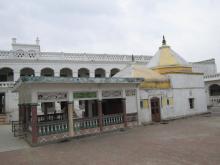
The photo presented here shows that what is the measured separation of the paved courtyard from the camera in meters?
6.80

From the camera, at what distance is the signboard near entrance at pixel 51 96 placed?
1037cm

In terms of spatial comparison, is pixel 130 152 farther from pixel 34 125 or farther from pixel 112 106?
pixel 112 106

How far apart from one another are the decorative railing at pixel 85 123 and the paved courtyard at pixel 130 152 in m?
0.88

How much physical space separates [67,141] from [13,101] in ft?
37.9

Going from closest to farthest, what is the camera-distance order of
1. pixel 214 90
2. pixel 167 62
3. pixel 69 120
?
pixel 69 120 → pixel 167 62 → pixel 214 90

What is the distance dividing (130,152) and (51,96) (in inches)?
193

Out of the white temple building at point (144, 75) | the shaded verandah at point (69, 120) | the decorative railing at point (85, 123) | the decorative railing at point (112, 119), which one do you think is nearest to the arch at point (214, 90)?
the white temple building at point (144, 75)

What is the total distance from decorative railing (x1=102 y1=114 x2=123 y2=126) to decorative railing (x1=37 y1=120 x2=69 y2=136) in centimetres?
236

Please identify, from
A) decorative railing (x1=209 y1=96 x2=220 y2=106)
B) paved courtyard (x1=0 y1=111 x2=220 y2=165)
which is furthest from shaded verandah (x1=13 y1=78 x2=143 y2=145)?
decorative railing (x1=209 y1=96 x2=220 y2=106)

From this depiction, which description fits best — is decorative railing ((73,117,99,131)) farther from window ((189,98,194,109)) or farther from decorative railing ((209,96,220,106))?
decorative railing ((209,96,220,106))

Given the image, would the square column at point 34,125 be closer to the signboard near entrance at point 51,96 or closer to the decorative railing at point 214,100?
the signboard near entrance at point 51,96

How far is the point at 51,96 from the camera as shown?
1060 cm

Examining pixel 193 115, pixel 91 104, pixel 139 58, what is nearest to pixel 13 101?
pixel 91 104

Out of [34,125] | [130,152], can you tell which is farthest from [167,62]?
[34,125]
